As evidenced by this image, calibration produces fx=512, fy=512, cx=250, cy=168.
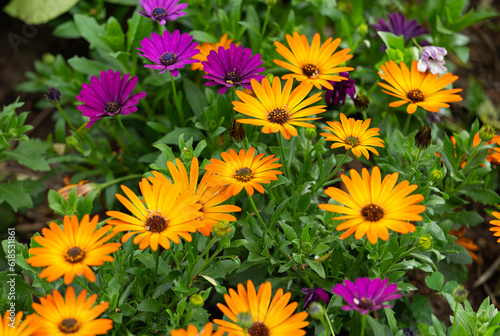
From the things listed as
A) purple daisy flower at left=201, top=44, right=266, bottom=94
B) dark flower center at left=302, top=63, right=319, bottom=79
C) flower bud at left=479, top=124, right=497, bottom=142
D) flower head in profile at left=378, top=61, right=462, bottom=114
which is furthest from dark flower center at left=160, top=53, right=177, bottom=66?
flower bud at left=479, top=124, right=497, bottom=142

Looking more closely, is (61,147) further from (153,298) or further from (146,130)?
(153,298)

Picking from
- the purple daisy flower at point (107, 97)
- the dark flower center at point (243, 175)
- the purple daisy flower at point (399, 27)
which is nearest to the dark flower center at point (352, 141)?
the dark flower center at point (243, 175)

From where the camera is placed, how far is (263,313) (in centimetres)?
151

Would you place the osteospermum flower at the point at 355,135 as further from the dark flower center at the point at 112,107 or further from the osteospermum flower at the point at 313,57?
the dark flower center at the point at 112,107

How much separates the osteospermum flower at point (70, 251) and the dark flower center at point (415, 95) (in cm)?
122

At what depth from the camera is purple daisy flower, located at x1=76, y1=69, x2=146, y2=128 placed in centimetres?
185

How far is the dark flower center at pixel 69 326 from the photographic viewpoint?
1352 mm

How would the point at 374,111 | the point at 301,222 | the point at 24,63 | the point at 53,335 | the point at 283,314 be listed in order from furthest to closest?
1. the point at 24,63
2. the point at 374,111
3. the point at 301,222
4. the point at 283,314
5. the point at 53,335

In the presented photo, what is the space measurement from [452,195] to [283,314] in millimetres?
1113

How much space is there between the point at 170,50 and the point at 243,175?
635 mm

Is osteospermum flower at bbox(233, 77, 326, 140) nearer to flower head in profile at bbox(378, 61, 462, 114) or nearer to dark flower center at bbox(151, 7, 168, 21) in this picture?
flower head in profile at bbox(378, 61, 462, 114)

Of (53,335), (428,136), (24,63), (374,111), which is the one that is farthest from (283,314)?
(24,63)

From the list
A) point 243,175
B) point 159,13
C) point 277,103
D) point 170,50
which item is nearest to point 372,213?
point 243,175

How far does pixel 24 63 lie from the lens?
11.8 feet
